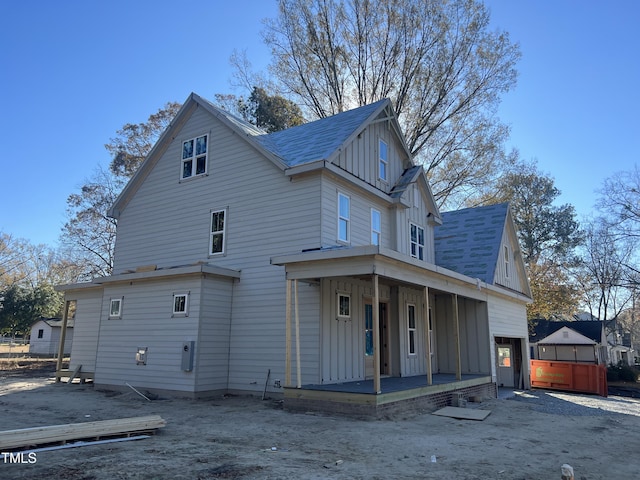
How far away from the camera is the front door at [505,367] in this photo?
19.4 m

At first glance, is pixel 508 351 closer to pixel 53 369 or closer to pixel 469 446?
pixel 469 446


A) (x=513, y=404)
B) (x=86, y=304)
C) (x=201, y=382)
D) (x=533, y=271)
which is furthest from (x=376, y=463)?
(x=533, y=271)

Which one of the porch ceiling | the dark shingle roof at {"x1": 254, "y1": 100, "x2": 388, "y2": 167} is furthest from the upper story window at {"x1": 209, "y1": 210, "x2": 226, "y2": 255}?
the porch ceiling

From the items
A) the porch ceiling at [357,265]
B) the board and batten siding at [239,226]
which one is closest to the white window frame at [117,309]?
the board and batten siding at [239,226]

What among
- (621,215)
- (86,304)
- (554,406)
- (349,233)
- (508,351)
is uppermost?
(621,215)

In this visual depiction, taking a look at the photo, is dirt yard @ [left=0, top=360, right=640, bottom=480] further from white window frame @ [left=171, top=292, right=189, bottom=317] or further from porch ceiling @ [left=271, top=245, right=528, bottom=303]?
porch ceiling @ [left=271, top=245, right=528, bottom=303]

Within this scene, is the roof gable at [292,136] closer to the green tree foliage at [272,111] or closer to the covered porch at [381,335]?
the covered porch at [381,335]

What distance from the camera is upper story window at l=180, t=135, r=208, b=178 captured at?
15.2m

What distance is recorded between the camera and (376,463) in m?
6.23

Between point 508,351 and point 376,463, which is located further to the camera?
point 508,351

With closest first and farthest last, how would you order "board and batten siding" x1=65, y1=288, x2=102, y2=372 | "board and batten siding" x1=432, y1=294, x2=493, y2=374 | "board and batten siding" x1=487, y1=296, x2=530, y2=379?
"board and batten siding" x1=65, y1=288, x2=102, y2=372 < "board and batten siding" x1=432, y1=294, x2=493, y2=374 < "board and batten siding" x1=487, y1=296, x2=530, y2=379

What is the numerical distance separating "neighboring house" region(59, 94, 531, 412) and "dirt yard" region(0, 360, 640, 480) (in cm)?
118

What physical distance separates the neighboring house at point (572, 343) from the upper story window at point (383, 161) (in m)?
25.4

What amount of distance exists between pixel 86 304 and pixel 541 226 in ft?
110
